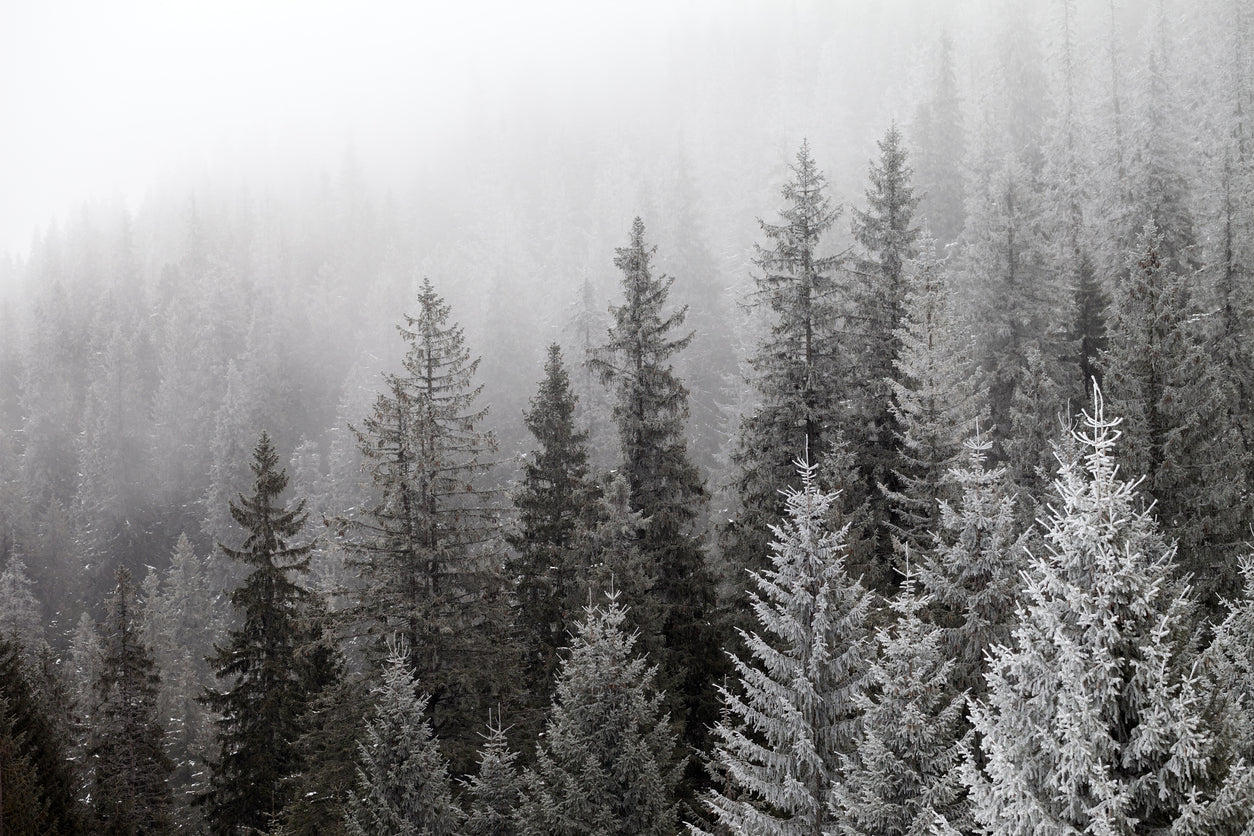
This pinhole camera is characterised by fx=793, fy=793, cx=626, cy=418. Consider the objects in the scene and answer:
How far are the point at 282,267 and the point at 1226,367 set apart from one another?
337ft

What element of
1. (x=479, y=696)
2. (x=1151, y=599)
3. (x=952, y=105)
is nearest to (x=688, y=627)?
(x=479, y=696)

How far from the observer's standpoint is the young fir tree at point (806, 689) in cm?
1227

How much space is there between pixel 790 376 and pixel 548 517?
→ 8797 millimetres

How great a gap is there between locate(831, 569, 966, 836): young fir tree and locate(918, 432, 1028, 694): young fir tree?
1.86 m

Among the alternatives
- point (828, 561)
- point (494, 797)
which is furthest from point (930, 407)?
point (494, 797)

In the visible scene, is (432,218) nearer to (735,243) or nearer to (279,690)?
(735,243)

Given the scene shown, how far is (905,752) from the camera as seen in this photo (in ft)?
34.9

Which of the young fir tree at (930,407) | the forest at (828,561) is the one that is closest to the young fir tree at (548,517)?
the forest at (828,561)

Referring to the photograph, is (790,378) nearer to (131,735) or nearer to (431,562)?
(431,562)

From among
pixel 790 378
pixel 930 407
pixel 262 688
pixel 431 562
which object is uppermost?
pixel 790 378

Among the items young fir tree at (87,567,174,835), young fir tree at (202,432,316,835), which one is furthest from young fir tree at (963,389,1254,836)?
young fir tree at (87,567,174,835)

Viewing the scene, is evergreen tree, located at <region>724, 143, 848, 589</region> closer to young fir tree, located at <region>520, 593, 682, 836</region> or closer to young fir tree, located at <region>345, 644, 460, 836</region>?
young fir tree, located at <region>520, 593, 682, 836</region>

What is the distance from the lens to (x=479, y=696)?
20516 mm

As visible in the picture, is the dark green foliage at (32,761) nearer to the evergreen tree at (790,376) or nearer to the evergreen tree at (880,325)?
the evergreen tree at (790,376)
